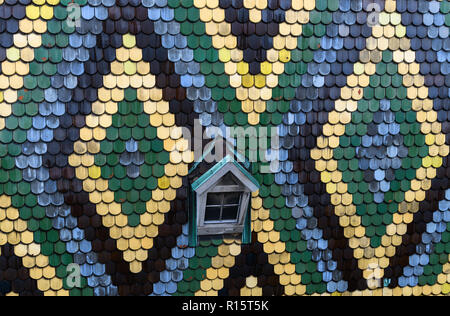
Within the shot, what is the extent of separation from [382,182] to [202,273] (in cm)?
A: 287

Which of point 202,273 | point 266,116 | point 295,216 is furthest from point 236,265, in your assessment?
point 266,116

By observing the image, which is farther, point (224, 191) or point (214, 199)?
point (214, 199)

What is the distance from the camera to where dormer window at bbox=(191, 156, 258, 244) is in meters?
4.78

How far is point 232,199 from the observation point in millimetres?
5148

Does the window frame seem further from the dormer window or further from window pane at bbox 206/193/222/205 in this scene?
window pane at bbox 206/193/222/205

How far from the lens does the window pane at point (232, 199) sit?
5.12 m

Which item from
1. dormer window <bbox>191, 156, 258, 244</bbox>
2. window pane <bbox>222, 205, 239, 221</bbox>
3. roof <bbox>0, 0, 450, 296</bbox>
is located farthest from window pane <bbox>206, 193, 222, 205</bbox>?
roof <bbox>0, 0, 450, 296</bbox>

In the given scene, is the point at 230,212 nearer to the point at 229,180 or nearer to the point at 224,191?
the point at 224,191

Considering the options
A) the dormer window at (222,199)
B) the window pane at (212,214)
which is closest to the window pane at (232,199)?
the dormer window at (222,199)

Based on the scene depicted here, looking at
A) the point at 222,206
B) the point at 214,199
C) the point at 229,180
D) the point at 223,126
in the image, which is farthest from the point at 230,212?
the point at 223,126

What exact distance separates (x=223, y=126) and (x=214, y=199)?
3.24 ft

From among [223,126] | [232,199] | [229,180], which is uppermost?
[223,126]

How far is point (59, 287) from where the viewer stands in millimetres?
4984

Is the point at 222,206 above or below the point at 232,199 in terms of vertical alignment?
below
